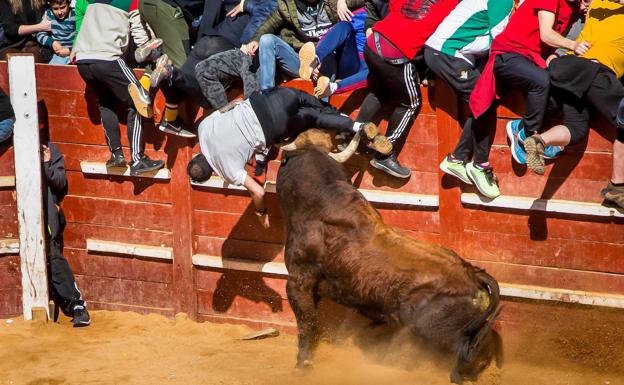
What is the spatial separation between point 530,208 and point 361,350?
1842mm

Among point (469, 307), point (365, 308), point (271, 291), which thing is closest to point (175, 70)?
point (271, 291)

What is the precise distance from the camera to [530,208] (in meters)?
8.02

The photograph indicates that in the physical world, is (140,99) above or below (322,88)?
below

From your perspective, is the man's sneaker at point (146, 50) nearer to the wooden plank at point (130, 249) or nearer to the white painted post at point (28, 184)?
the white painted post at point (28, 184)

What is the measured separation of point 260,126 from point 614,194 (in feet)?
9.38

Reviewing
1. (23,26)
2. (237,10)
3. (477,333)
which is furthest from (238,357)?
(23,26)

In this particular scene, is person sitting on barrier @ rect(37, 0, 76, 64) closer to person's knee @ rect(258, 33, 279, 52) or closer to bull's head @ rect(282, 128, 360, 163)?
person's knee @ rect(258, 33, 279, 52)

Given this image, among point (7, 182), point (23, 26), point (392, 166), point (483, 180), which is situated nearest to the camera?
point (483, 180)

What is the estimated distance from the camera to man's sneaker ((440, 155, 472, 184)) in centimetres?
809

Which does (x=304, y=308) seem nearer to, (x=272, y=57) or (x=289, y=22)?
(x=272, y=57)

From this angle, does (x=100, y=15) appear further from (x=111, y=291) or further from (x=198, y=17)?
(x=111, y=291)

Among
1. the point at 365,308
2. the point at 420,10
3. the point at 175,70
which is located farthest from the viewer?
the point at 175,70

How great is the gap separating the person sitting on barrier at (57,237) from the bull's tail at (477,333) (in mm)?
4226

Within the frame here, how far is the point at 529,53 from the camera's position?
755 cm
